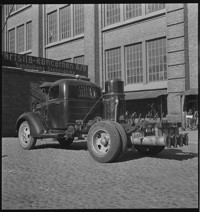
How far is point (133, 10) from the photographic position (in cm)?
2231

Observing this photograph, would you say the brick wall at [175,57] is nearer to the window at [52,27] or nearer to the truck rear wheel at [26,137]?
the truck rear wheel at [26,137]

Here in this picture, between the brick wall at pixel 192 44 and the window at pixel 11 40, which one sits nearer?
the brick wall at pixel 192 44

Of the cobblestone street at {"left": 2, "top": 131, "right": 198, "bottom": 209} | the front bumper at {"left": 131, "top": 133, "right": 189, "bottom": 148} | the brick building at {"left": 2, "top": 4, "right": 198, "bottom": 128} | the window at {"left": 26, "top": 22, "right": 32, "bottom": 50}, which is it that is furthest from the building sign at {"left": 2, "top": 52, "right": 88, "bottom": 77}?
the front bumper at {"left": 131, "top": 133, "right": 189, "bottom": 148}

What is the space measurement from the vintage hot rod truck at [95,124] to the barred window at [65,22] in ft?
58.4

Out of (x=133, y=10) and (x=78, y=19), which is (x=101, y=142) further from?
(x=78, y=19)

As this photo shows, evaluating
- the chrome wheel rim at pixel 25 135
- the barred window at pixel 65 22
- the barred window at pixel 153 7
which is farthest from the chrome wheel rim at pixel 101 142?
the barred window at pixel 65 22

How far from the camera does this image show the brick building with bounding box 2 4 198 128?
749 inches

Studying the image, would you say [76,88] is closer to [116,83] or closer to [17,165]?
[116,83]

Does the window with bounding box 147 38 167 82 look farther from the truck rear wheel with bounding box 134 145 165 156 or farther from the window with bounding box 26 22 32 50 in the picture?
the window with bounding box 26 22 32 50

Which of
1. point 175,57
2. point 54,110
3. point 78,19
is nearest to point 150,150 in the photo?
point 54,110

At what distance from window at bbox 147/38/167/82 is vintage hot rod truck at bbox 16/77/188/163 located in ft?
38.2

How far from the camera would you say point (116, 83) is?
8180mm

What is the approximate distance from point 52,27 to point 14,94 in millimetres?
13746

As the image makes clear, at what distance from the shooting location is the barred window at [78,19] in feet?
84.2
